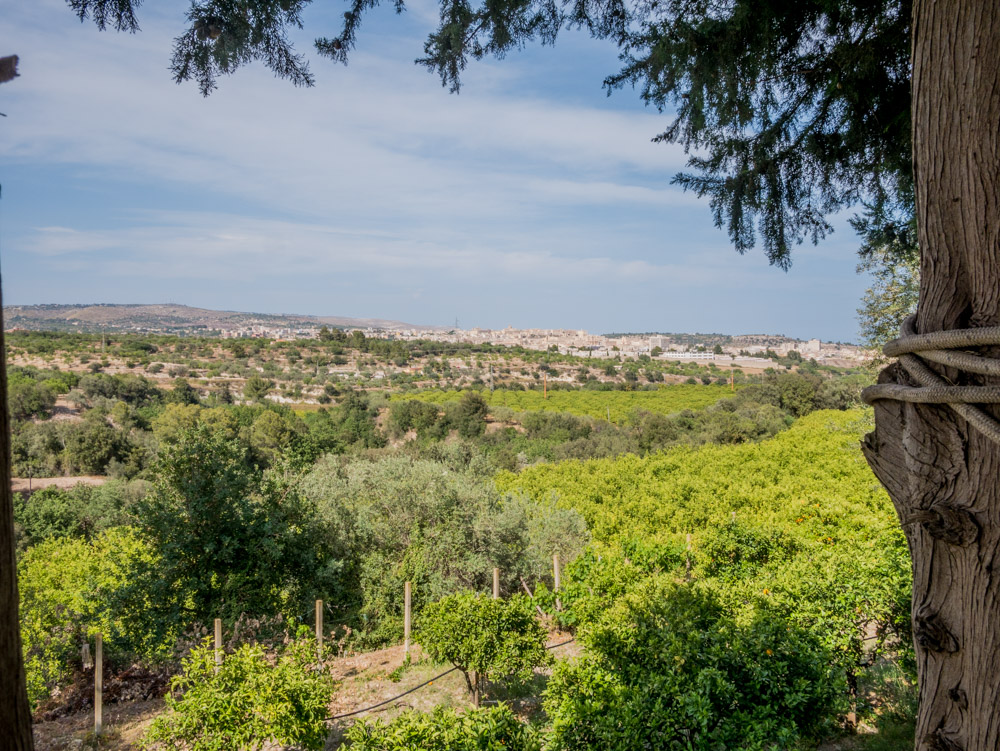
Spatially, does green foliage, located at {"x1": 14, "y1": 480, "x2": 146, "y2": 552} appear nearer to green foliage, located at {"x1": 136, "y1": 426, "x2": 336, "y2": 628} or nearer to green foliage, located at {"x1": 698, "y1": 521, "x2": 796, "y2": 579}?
green foliage, located at {"x1": 136, "y1": 426, "x2": 336, "y2": 628}

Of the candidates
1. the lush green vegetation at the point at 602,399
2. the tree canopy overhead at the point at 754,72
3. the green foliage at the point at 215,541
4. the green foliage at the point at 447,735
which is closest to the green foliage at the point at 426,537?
the green foliage at the point at 215,541

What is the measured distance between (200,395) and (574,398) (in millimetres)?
30008

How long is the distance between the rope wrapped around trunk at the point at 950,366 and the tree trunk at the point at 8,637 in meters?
1.55

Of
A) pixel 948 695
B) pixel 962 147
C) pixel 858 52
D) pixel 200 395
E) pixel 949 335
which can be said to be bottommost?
pixel 200 395

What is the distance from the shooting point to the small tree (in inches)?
205

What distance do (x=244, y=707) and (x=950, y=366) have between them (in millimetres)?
4439

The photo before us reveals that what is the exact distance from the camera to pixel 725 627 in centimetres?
437

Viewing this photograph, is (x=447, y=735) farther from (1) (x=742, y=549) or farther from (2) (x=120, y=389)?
(2) (x=120, y=389)

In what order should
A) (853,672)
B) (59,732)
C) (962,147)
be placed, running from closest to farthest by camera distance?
(962,147) < (853,672) < (59,732)

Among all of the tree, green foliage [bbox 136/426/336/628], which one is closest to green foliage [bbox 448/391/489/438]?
green foliage [bbox 136/426/336/628]

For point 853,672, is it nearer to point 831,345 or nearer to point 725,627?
point 725,627

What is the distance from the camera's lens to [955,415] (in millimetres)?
1220

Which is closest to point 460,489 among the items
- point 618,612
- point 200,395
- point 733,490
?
point 733,490

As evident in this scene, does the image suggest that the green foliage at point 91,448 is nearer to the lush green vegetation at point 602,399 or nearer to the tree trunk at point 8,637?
the lush green vegetation at point 602,399
